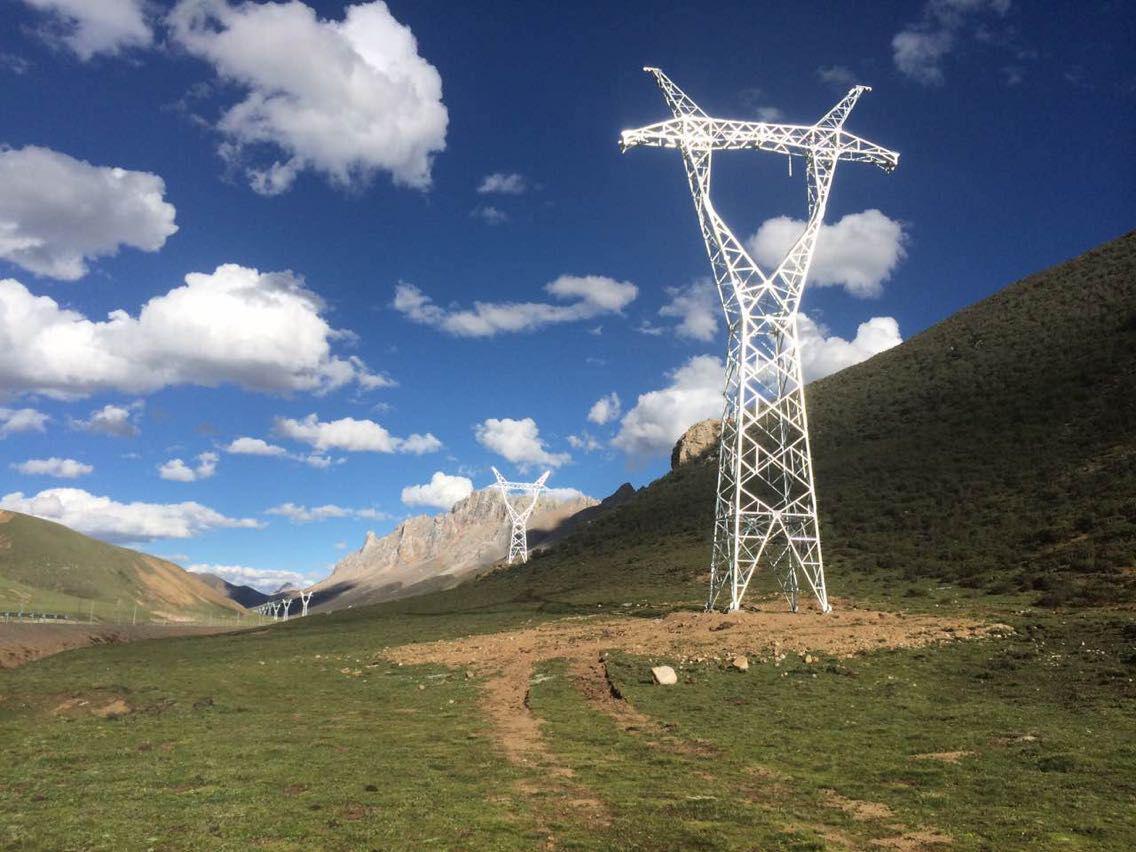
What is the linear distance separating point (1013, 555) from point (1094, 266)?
48214 mm

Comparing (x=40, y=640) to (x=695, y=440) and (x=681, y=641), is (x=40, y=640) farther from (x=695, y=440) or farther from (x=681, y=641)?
(x=695, y=440)

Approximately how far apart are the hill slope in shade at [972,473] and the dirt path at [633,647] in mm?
8090

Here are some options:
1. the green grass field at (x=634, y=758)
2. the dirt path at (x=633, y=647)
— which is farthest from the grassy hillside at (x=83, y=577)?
the green grass field at (x=634, y=758)

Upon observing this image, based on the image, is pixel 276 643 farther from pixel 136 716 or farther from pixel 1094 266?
pixel 1094 266

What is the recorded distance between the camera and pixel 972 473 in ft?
154

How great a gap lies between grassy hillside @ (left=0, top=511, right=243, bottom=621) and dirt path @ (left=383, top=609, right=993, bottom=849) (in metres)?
101

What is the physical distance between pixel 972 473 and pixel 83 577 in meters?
154

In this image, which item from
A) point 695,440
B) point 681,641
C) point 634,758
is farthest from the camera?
point 695,440

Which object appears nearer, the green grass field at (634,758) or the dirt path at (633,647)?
the green grass field at (634,758)

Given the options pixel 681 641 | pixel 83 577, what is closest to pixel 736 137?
pixel 681 641

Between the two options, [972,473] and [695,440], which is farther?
[695,440]

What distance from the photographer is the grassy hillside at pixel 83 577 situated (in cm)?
11775

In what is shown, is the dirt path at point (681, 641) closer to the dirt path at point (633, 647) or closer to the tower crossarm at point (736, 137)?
the dirt path at point (633, 647)

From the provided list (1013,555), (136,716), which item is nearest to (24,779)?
(136,716)
